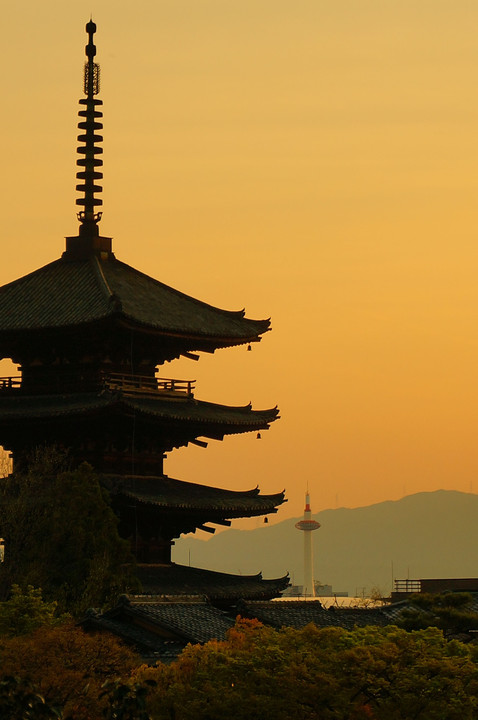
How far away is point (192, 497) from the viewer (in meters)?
66.4

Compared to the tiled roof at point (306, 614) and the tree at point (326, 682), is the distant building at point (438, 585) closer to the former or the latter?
the tiled roof at point (306, 614)

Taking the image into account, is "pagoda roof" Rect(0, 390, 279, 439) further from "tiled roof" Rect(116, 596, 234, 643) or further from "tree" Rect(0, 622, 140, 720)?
"tree" Rect(0, 622, 140, 720)

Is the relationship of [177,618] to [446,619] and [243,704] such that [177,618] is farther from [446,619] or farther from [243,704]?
[243,704]

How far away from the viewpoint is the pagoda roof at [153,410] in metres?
63.4

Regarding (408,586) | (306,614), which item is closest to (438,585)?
→ (408,586)

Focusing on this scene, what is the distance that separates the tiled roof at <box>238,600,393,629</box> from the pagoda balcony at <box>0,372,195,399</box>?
1219 centimetres

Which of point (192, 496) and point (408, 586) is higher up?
point (192, 496)

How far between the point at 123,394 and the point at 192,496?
5219 mm

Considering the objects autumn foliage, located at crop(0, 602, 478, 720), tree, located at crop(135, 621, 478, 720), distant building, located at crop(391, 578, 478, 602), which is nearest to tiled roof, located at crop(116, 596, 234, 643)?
autumn foliage, located at crop(0, 602, 478, 720)

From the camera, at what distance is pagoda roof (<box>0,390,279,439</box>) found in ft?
208

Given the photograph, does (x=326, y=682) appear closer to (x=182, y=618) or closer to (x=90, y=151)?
(x=182, y=618)

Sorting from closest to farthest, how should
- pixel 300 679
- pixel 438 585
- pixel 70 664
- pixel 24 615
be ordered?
pixel 300 679
pixel 70 664
pixel 24 615
pixel 438 585

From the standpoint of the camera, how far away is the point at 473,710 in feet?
126

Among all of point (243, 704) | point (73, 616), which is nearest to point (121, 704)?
point (243, 704)
